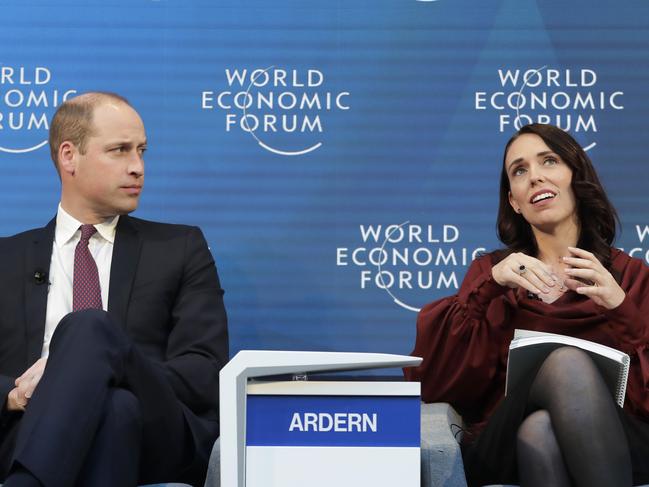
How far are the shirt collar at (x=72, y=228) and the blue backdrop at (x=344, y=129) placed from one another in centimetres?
61

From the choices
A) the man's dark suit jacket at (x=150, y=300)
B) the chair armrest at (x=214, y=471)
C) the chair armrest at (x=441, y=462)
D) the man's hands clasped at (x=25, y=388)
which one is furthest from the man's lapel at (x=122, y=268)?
the chair armrest at (x=441, y=462)

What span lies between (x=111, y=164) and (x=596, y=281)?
1.51 meters

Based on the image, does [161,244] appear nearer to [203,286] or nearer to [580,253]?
[203,286]

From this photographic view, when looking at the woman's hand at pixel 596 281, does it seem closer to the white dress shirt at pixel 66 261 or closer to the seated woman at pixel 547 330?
the seated woman at pixel 547 330

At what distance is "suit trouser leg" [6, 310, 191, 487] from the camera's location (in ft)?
7.25

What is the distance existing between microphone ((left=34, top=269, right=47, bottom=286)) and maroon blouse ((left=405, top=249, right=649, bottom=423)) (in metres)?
1.14

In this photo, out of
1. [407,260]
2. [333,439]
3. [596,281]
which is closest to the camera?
[333,439]

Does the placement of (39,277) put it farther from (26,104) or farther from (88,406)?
(26,104)

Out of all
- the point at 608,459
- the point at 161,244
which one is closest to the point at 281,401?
the point at 608,459

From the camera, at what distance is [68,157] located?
10.7 feet

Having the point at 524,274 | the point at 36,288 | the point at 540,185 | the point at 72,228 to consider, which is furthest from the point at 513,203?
the point at 36,288

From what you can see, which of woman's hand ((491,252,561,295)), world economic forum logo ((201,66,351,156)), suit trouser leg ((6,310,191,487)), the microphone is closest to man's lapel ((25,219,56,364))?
the microphone

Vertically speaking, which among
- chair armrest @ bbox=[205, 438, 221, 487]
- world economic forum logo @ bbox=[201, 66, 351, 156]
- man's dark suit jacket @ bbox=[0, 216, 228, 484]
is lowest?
chair armrest @ bbox=[205, 438, 221, 487]

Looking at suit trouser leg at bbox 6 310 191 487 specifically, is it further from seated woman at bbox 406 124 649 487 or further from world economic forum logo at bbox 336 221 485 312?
world economic forum logo at bbox 336 221 485 312
